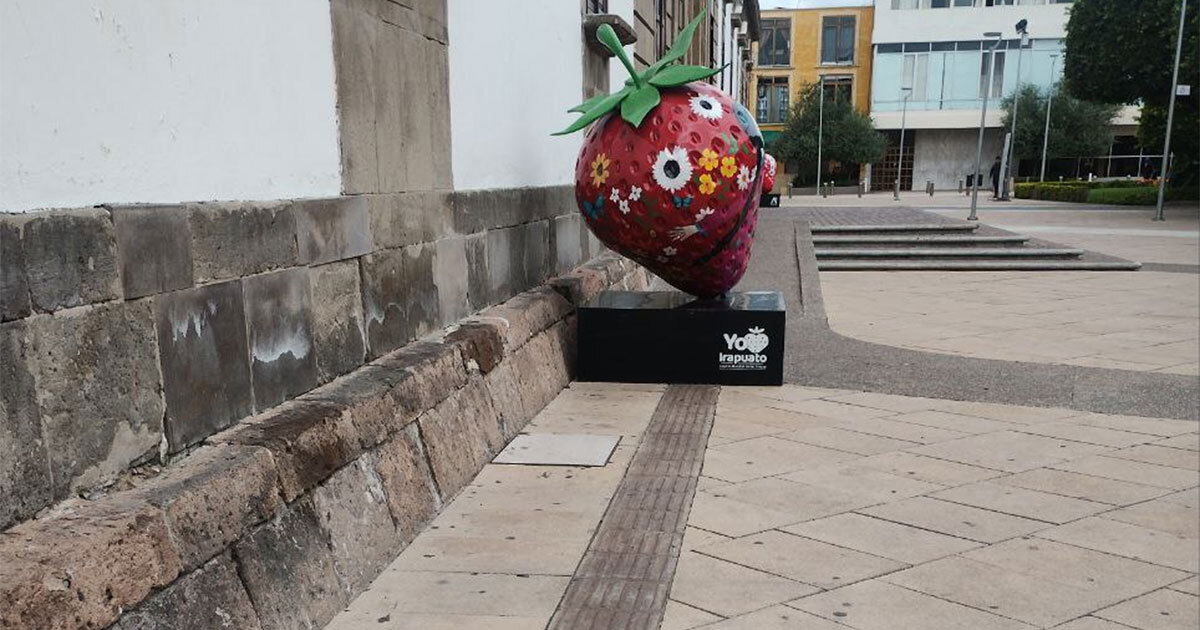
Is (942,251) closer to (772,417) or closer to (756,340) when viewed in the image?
(756,340)

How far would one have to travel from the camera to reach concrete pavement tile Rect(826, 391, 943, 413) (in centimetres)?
504

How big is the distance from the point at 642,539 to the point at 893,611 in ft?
2.90

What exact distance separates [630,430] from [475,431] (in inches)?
36.1

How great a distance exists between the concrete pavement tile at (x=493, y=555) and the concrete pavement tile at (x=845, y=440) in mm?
1642

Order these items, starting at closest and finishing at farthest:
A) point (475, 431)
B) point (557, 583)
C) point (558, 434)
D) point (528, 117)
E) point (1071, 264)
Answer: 1. point (557, 583)
2. point (475, 431)
3. point (558, 434)
4. point (528, 117)
5. point (1071, 264)

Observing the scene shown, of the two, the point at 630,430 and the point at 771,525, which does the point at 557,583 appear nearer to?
the point at 771,525

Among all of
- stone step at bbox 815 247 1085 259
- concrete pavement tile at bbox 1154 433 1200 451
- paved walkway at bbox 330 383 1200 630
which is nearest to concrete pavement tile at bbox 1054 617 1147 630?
paved walkway at bbox 330 383 1200 630

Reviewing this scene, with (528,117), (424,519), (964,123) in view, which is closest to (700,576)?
(424,519)

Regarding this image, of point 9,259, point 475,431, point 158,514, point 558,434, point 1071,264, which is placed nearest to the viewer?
point 9,259

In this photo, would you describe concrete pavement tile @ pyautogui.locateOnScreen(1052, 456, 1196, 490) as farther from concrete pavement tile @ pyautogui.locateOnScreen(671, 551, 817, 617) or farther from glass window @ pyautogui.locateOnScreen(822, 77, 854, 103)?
glass window @ pyautogui.locateOnScreen(822, 77, 854, 103)

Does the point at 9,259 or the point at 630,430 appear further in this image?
the point at 630,430

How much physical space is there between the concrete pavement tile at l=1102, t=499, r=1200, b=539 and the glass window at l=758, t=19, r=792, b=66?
48.3 m

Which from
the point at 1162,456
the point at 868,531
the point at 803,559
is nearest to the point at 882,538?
the point at 868,531

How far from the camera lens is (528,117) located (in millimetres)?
5762
